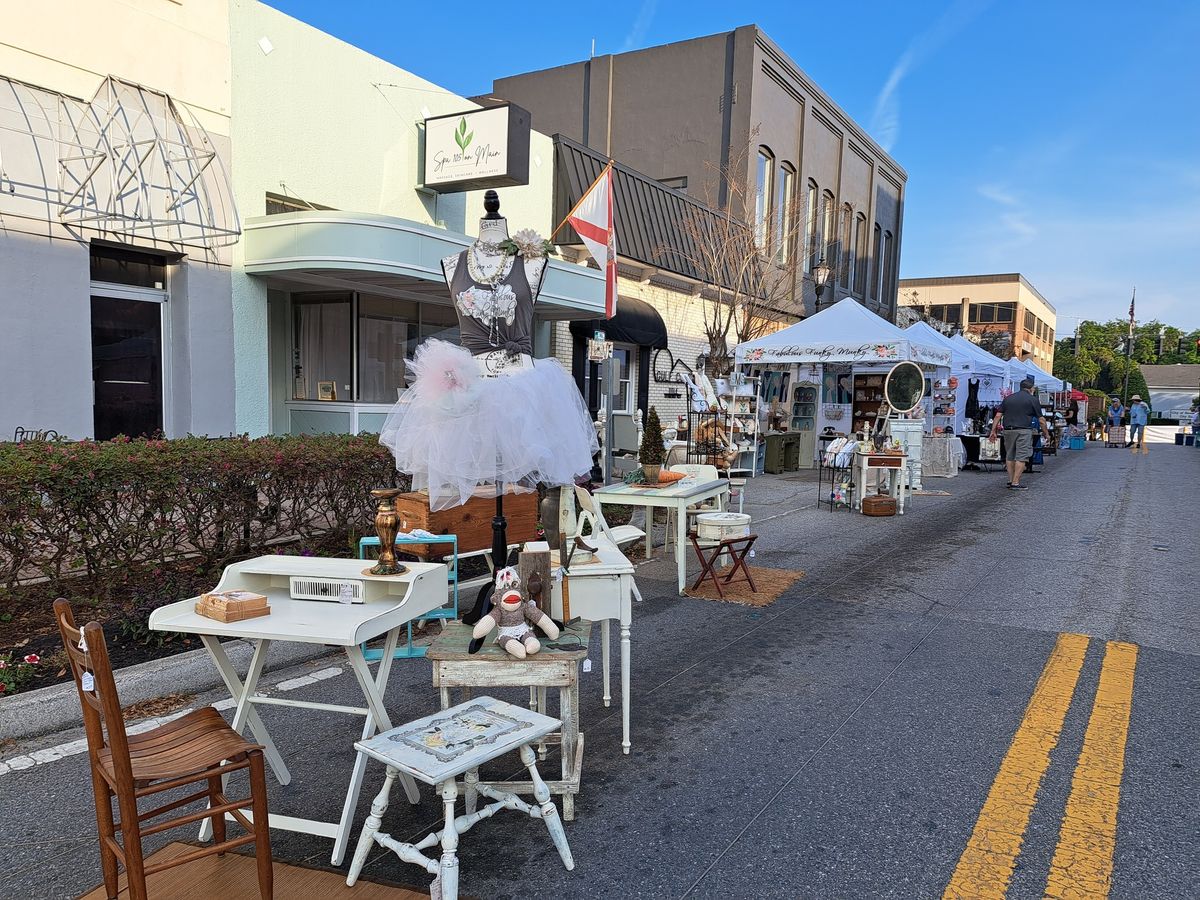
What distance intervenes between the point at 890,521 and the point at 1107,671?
19.8 feet

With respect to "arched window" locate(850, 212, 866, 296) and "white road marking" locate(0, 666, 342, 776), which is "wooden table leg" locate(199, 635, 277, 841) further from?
"arched window" locate(850, 212, 866, 296)

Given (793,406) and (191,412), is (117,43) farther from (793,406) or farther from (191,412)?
(793,406)

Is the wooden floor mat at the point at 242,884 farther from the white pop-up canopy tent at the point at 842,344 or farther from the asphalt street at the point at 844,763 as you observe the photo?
the white pop-up canopy tent at the point at 842,344

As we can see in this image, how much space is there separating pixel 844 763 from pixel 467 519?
3.21 metres

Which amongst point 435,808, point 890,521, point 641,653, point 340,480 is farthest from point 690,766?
point 890,521

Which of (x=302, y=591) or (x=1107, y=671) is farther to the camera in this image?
(x=1107, y=671)

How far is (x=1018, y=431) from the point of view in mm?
14961

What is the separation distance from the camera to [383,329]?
474 inches

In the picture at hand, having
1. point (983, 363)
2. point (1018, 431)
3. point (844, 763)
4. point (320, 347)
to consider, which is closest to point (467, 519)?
point (844, 763)

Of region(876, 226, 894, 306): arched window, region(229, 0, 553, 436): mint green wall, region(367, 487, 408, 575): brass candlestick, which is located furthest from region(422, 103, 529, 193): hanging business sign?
region(876, 226, 894, 306): arched window

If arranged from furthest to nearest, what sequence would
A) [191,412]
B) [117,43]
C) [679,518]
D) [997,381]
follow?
[997,381], [191,412], [117,43], [679,518]

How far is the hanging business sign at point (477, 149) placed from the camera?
429 inches

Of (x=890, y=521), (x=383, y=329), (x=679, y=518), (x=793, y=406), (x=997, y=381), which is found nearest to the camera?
(x=679, y=518)

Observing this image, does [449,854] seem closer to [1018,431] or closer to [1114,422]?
[1018,431]
